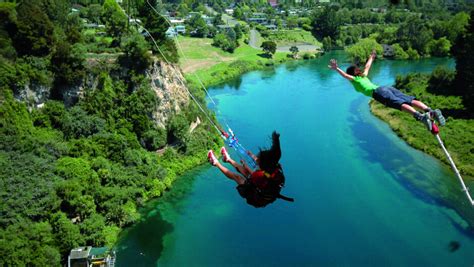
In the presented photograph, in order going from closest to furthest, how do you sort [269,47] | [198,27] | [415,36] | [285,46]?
[269,47]
[415,36]
[198,27]
[285,46]

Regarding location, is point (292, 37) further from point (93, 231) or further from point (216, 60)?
point (93, 231)

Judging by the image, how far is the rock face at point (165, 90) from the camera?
24.6 meters

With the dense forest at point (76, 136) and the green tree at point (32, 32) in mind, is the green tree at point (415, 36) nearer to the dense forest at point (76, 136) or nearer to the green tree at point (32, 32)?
the dense forest at point (76, 136)

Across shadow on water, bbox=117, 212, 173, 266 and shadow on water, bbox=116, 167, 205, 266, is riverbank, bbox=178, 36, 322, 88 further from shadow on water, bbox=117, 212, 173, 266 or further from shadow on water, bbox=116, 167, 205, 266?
shadow on water, bbox=117, 212, 173, 266

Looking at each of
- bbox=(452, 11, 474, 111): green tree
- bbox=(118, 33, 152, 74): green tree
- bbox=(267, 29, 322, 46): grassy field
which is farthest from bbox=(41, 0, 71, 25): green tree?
bbox=(267, 29, 322, 46): grassy field

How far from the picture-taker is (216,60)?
5069 centimetres

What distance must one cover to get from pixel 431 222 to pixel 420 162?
6703mm

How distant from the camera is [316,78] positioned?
146ft

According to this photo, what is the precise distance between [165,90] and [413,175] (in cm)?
1462

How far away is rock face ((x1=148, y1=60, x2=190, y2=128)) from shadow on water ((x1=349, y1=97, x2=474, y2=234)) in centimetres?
1173

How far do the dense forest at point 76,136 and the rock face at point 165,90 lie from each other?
31 cm

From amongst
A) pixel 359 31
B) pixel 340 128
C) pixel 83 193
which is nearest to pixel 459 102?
pixel 340 128

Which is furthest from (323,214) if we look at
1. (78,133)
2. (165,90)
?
(78,133)

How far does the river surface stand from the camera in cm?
1753
